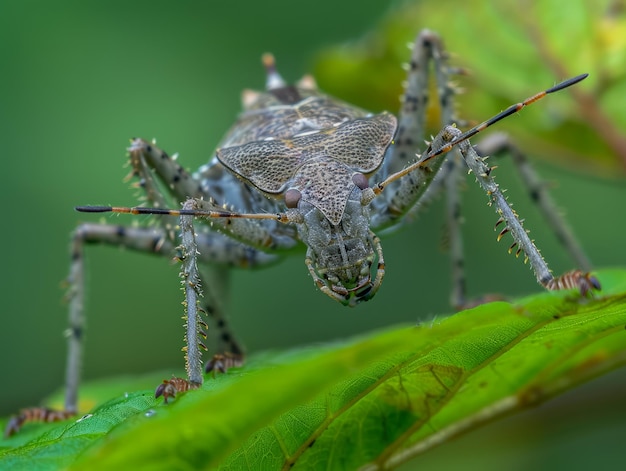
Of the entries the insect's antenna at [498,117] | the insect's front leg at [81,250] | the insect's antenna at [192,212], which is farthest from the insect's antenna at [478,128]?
the insect's front leg at [81,250]

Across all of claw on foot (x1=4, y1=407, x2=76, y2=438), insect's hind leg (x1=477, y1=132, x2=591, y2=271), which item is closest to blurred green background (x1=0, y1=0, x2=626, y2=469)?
insect's hind leg (x1=477, y1=132, x2=591, y2=271)

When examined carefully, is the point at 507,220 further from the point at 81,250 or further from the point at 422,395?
the point at 81,250

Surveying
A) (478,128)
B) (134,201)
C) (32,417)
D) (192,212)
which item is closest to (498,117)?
(478,128)

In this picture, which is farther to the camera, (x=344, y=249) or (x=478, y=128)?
(x=344, y=249)

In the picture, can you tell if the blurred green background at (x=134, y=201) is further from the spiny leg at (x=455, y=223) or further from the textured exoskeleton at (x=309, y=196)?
the textured exoskeleton at (x=309, y=196)

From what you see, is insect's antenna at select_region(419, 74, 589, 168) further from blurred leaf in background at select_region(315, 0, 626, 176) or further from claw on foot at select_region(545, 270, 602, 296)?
blurred leaf in background at select_region(315, 0, 626, 176)

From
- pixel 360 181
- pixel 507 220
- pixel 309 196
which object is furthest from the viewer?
pixel 360 181

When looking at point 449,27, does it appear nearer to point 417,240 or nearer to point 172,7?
point 417,240
